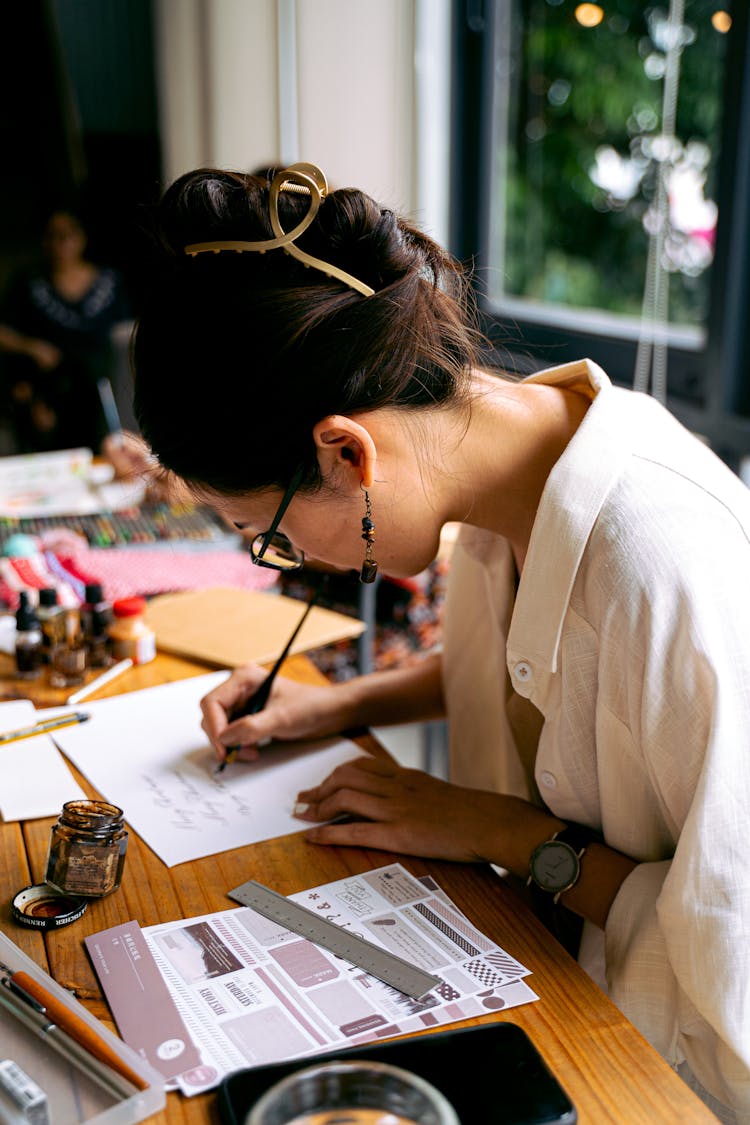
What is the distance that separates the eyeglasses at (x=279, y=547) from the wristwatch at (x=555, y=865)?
376 millimetres

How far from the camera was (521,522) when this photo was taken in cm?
111

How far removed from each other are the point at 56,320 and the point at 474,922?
3.37 m

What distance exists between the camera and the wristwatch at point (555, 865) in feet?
3.18

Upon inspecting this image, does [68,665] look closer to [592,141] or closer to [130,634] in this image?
[130,634]

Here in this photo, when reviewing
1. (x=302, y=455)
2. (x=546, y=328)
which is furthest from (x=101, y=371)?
(x=302, y=455)

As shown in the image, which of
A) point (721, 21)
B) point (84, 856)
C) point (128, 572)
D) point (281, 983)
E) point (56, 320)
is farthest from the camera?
point (56, 320)

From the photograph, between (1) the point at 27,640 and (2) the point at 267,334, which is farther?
(1) the point at 27,640

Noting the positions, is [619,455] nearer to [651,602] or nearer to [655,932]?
[651,602]

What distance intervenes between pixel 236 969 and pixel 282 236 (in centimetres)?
59

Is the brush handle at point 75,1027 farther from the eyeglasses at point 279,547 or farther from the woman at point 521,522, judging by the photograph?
the eyeglasses at point 279,547

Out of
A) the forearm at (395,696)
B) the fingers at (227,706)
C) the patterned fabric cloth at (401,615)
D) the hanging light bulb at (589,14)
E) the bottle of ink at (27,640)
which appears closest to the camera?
the fingers at (227,706)

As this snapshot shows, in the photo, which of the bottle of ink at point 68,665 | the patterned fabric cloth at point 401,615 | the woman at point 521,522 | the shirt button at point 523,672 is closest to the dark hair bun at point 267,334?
the woman at point 521,522

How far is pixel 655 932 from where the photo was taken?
896mm

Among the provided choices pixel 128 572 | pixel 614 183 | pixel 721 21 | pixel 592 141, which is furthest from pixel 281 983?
pixel 592 141
